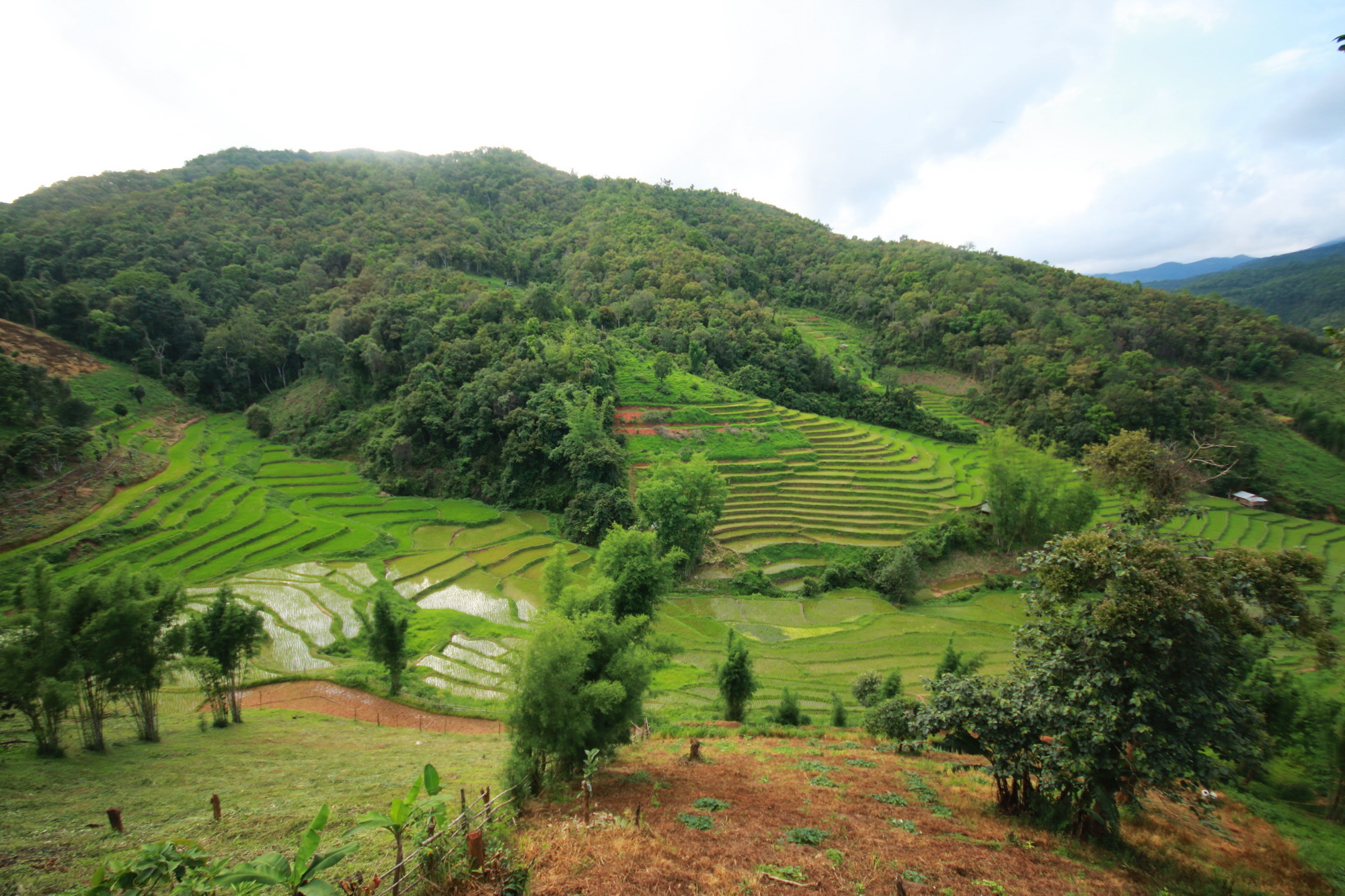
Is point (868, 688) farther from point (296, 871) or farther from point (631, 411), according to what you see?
point (631, 411)

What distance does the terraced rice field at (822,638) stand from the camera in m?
18.7

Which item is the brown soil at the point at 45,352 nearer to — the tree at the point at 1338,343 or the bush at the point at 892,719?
the bush at the point at 892,719

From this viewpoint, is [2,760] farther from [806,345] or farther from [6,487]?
[806,345]

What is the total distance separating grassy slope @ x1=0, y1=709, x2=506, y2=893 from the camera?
19.7 feet

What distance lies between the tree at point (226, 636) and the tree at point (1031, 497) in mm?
35046

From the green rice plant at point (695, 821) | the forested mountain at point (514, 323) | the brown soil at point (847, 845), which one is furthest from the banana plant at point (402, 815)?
the forested mountain at point (514, 323)

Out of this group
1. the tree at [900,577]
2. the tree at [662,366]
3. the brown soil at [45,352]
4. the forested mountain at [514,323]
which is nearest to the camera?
the tree at [900,577]

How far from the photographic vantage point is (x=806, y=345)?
53.8m

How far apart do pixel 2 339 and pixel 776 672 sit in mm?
55360

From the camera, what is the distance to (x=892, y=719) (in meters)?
12.5

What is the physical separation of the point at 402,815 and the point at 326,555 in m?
26.8

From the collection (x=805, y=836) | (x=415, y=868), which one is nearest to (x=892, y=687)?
(x=805, y=836)

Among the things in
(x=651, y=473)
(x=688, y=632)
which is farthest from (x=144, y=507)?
(x=688, y=632)

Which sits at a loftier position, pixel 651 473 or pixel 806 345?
pixel 806 345
